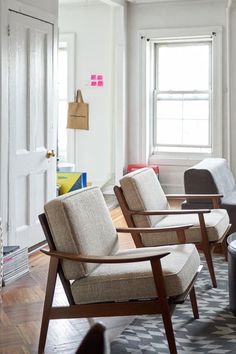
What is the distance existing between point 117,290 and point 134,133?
5.28 m

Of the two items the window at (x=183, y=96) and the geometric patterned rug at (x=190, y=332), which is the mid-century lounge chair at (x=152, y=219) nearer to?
the geometric patterned rug at (x=190, y=332)

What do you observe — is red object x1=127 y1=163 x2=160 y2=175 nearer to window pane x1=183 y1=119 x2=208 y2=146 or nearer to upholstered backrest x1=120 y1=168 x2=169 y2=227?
window pane x1=183 y1=119 x2=208 y2=146

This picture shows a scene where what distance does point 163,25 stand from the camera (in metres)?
7.54

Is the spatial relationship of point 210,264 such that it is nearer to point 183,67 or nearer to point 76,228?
point 76,228

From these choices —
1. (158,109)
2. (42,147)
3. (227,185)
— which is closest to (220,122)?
(158,109)

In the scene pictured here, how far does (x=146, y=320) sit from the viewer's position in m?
3.18

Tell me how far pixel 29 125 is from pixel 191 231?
5.84 feet

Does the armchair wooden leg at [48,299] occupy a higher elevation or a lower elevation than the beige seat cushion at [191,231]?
lower

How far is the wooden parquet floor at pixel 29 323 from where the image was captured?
2.85 m

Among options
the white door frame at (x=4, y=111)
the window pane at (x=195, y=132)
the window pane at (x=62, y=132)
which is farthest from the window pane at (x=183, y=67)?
the white door frame at (x=4, y=111)

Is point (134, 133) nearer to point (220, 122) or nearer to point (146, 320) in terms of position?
point (220, 122)

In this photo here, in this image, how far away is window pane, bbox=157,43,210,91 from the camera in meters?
7.66

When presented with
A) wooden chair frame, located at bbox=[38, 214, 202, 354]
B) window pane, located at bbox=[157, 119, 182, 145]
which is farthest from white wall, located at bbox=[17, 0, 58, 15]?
window pane, located at bbox=[157, 119, 182, 145]

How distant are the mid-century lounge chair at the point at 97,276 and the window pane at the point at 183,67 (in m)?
5.20
